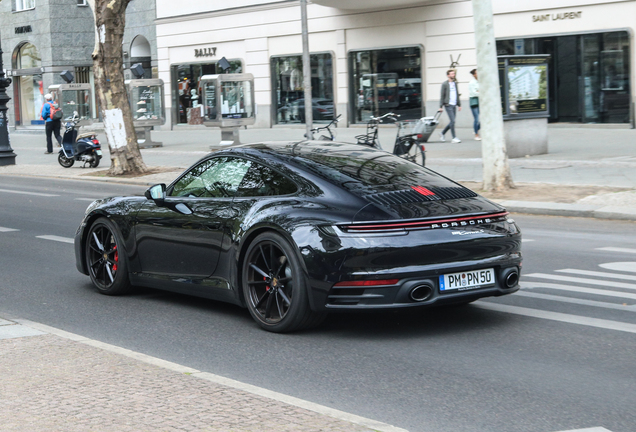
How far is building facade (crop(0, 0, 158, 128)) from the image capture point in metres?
46.3

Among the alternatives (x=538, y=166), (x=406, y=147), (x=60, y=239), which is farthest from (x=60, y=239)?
(x=538, y=166)

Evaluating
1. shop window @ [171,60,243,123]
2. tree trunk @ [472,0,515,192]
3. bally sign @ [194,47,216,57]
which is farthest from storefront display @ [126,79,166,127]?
tree trunk @ [472,0,515,192]

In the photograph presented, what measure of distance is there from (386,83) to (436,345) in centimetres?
2582

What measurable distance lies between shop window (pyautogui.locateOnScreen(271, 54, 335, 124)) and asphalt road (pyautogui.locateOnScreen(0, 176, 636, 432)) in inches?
950

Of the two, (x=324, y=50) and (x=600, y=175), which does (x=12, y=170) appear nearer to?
(x=324, y=50)

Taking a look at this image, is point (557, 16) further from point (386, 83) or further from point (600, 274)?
point (600, 274)

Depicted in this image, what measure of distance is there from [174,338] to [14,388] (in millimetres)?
1632

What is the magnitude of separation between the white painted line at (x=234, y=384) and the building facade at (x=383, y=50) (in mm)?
21528

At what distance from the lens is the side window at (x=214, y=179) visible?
6902 mm

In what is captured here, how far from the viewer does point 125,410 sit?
4414 mm

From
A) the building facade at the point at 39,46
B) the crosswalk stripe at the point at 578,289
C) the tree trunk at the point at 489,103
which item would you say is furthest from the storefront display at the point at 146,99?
the crosswalk stripe at the point at 578,289

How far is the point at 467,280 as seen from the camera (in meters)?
6.03

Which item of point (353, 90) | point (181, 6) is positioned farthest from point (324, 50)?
point (181, 6)

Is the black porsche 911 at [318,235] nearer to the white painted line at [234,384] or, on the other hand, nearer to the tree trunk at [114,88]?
the white painted line at [234,384]
